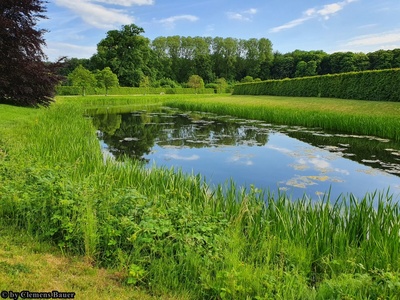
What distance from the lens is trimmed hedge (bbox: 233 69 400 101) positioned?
64.2 feet

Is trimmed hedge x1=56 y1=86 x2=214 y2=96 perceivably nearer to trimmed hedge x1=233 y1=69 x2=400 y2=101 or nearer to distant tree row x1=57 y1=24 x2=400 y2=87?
distant tree row x1=57 y1=24 x2=400 y2=87

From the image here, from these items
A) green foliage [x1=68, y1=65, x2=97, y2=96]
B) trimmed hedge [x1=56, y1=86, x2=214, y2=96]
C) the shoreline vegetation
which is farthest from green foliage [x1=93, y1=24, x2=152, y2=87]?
the shoreline vegetation

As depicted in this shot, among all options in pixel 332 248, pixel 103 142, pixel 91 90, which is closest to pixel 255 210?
pixel 332 248

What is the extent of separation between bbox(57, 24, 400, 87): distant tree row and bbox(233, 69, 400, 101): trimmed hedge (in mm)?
28535

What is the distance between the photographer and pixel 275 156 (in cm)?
991

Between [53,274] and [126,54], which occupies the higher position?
[126,54]

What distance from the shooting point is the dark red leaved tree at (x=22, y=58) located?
1641 centimetres

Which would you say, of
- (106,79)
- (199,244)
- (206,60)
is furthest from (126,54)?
(199,244)

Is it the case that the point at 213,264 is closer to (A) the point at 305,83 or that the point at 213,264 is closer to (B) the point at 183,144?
(B) the point at 183,144

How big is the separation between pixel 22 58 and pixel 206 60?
220 ft

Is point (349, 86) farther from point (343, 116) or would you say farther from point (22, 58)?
point (22, 58)

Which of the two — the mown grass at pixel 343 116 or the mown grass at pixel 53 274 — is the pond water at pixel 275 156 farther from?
the mown grass at pixel 53 274

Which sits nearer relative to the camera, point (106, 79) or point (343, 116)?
point (343, 116)

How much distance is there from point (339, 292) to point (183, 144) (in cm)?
972
